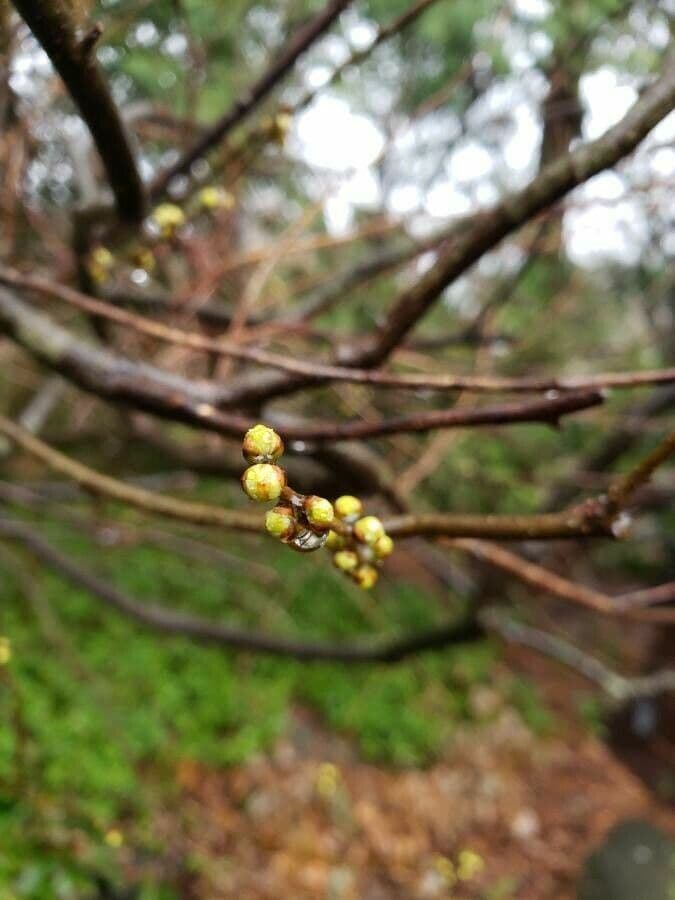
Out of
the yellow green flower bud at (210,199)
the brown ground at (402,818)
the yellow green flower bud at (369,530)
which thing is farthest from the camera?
the brown ground at (402,818)

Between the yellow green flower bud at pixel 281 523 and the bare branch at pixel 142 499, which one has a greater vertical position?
the bare branch at pixel 142 499

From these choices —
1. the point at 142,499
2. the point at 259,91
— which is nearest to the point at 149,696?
the point at 142,499

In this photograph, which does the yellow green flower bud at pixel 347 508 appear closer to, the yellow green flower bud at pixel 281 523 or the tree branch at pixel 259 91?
the yellow green flower bud at pixel 281 523

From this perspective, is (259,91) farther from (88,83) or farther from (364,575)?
(364,575)

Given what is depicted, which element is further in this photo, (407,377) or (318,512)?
(407,377)

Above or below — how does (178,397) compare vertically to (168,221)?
below

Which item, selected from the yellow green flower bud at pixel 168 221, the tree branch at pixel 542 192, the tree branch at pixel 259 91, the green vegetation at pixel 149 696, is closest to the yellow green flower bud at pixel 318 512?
the tree branch at pixel 542 192

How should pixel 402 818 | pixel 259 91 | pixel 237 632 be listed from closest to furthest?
1. pixel 259 91
2. pixel 237 632
3. pixel 402 818
